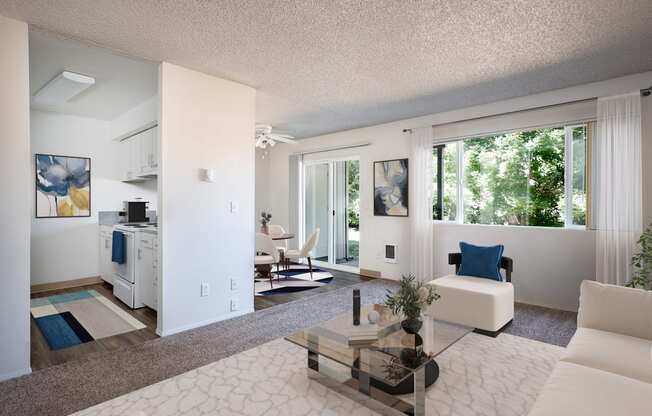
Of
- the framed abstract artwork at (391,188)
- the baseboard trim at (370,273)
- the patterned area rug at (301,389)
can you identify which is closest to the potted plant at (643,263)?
the patterned area rug at (301,389)

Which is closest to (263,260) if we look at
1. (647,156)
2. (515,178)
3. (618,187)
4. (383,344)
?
(383,344)

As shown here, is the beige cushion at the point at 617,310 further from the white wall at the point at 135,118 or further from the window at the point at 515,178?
the white wall at the point at 135,118

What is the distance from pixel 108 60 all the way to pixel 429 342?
379 cm

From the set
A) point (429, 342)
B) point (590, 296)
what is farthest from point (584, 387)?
point (590, 296)

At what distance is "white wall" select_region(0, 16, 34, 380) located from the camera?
8.03ft

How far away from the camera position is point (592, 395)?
1.51 meters

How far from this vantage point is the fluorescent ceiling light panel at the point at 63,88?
12.0 feet

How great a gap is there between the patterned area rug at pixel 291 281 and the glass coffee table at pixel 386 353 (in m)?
2.34

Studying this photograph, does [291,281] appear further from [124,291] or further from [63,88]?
[63,88]

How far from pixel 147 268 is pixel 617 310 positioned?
4271 mm

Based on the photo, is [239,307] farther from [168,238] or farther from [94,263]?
[94,263]

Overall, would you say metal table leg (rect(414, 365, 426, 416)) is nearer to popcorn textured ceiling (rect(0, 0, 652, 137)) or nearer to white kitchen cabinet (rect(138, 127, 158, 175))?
popcorn textured ceiling (rect(0, 0, 652, 137))

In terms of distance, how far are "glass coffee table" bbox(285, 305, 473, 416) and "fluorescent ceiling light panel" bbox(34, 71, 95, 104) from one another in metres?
3.60

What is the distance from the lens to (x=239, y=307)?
3.84 metres
